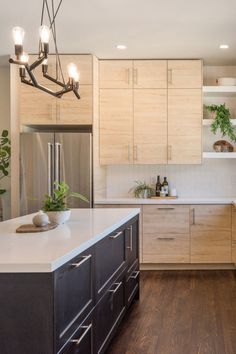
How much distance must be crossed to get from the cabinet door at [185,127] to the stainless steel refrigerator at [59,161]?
43.7 inches

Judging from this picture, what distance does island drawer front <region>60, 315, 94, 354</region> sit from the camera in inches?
77.5

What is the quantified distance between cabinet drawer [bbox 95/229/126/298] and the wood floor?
49cm

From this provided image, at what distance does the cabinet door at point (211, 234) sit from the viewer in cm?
521

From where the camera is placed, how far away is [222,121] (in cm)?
536

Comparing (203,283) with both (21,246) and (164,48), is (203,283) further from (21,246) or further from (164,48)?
(21,246)

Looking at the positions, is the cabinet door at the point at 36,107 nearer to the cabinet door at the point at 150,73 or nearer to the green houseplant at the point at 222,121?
the cabinet door at the point at 150,73

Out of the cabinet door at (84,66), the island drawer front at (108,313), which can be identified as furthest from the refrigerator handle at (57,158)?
the island drawer front at (108,313)

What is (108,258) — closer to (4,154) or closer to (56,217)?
(56,217)

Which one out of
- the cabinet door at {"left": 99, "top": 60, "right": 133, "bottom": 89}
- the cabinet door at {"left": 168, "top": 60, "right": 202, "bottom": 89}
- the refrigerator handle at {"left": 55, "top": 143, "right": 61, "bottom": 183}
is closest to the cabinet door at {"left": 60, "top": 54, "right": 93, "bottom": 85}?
the cabinet door at {"left": 99, "top": 60, "right": 133, "bottom": 89}

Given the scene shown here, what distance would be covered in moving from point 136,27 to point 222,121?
1750 mm

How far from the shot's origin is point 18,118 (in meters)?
5.25

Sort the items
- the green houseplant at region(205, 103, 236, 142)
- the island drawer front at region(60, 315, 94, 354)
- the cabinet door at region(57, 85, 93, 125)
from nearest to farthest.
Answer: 1. the island drawer front at region(60, 315, 94, 354)
2. the cabinet door at region(57, 85, 93, 125)
3. the green houseplant at region(205, 103, 236, 142)

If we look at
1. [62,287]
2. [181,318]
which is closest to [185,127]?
[181,318]

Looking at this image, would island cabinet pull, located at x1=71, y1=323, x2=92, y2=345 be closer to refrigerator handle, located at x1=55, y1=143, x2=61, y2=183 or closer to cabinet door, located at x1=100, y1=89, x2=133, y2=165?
refrigerator handle, located at x1=55, y1=143, x2=61, y2=183
